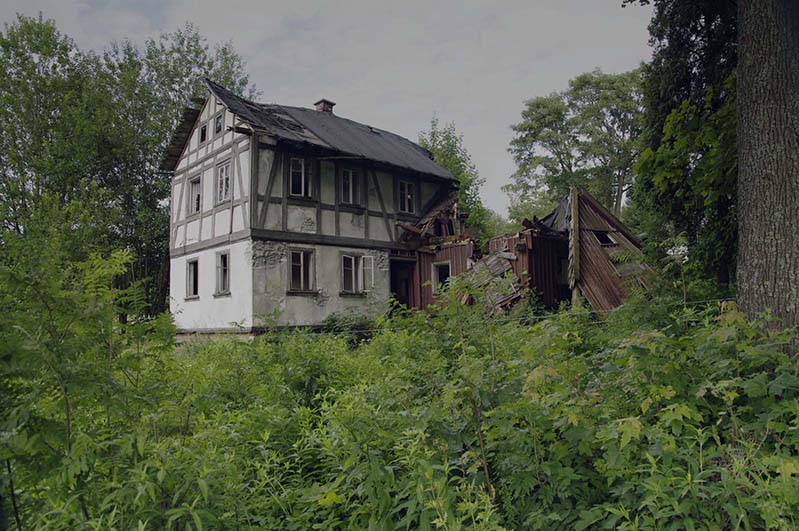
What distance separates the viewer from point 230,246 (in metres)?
14.8

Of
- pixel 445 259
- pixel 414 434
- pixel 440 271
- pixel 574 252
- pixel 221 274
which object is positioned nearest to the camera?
pixel 414 434

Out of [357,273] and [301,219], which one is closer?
[301,219]

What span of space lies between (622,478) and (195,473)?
2.00 m

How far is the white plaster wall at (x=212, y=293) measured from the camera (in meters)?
14.0

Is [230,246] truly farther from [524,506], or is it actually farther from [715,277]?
[524,506]

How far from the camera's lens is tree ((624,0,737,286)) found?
222 inches

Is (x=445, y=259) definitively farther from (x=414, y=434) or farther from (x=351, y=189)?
(x=414, y=434)

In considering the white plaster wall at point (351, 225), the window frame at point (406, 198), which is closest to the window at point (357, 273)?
the white plaster wall at point (351, 225)

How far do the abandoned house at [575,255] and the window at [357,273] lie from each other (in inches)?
156

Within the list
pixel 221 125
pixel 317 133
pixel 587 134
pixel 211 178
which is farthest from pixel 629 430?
pixel 587 134

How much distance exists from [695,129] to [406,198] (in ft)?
42.3

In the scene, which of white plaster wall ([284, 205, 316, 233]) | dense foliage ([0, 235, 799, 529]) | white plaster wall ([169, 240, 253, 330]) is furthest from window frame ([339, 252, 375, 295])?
dense foliage ([0, 235, 799, 529])

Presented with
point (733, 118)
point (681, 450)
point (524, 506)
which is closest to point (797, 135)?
point (733, 118)

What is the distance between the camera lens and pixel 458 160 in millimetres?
33312
